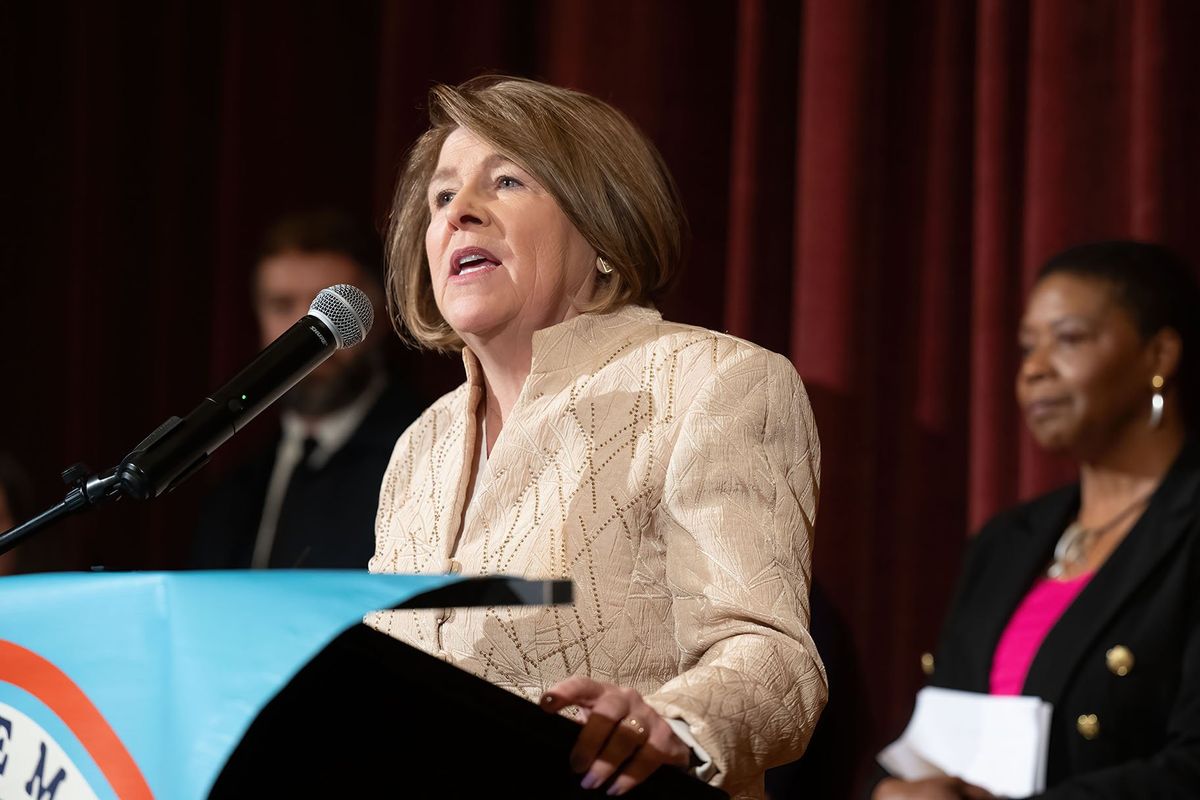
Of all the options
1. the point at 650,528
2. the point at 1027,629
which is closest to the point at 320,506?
the point at 1027,629

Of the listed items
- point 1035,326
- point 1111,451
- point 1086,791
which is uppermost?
point 1035,326

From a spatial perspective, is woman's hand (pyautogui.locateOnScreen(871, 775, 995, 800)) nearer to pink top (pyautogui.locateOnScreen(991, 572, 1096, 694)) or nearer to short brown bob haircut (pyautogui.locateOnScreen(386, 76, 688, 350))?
pink top (pyautogui.locateOnScreen(991, 572, 1096, 694))

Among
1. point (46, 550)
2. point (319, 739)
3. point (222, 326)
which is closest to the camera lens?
point (319, 739)

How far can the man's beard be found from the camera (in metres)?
3.30

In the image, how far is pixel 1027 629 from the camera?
2506 mm

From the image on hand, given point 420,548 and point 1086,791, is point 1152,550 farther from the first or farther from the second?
point 420,548

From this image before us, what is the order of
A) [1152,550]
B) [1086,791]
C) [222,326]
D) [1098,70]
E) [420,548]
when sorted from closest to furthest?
[420,548] < [1086,791] < [1152,550] < [1098,70] < [222,326]

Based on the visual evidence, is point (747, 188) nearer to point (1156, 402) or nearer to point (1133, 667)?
point (1156, 402)

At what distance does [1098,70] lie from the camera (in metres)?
2.78

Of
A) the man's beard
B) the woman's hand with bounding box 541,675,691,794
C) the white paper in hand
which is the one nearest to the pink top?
the white paper in hand

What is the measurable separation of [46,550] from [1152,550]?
2101 millimetres

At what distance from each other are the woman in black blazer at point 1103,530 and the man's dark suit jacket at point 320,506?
1191 millimetres

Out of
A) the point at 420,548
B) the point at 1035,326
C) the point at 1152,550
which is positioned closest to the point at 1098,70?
A: the point at 1035,326

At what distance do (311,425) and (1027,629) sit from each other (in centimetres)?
162
